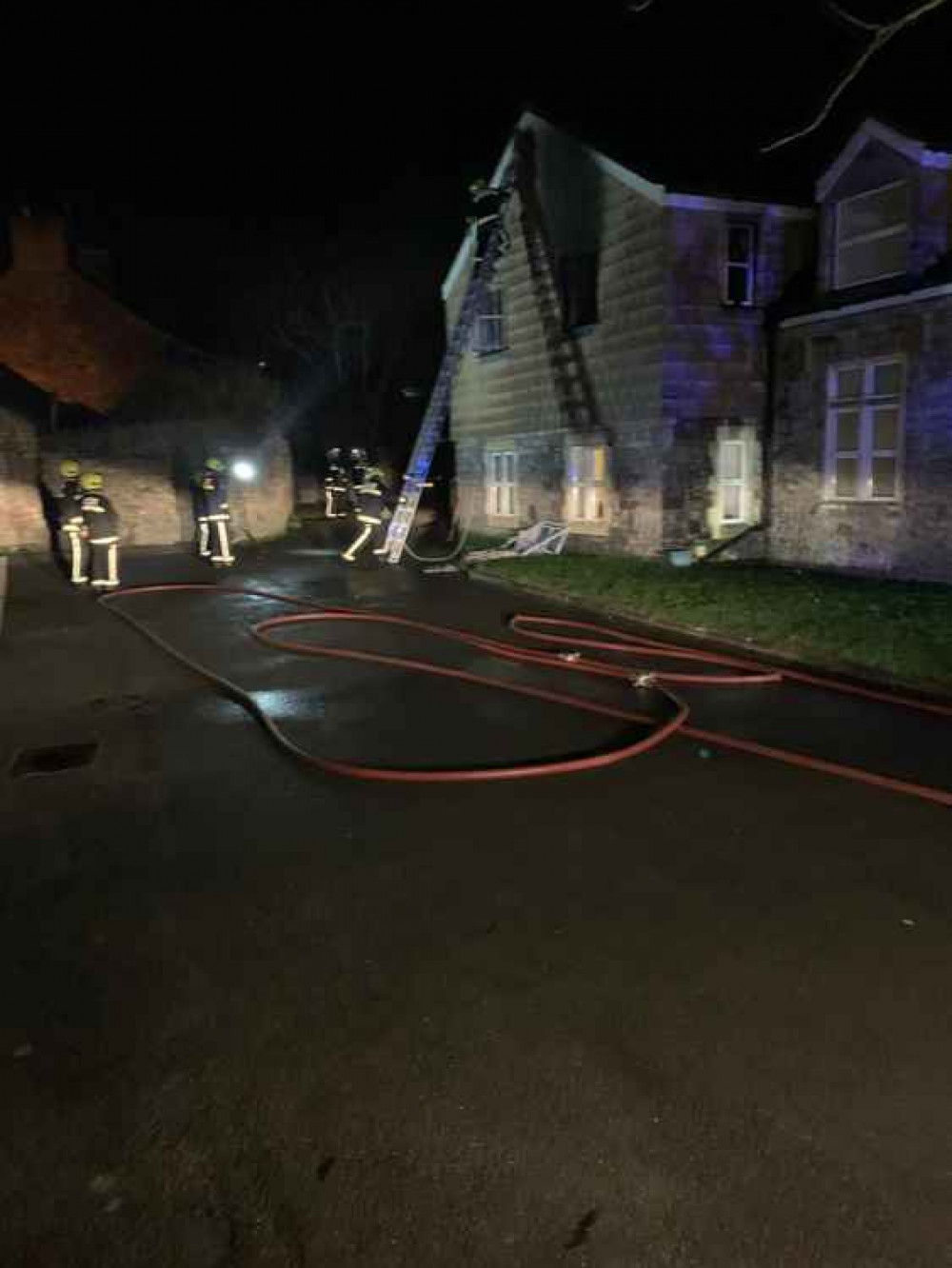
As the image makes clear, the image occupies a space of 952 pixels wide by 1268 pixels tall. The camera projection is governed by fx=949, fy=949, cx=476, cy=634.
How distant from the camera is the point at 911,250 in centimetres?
1281

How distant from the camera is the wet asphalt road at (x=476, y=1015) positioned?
2.49 m

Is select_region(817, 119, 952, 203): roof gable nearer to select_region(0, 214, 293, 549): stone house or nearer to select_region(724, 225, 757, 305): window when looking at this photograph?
select_region(724, 225, 757, 305): window

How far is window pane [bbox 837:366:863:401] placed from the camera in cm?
1376

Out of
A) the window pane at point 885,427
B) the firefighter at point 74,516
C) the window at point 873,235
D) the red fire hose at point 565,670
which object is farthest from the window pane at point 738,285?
the firefighter at point 74,516

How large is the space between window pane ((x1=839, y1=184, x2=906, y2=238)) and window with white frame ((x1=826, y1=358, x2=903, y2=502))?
76.5 inches

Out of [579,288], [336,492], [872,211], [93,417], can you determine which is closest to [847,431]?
[872,211]

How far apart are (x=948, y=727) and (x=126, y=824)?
18.4 feet

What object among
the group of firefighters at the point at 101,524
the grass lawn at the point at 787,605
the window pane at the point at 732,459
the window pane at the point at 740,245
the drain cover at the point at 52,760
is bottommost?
the drain cover at the point at 52,760

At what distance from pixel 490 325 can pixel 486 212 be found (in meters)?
2.28

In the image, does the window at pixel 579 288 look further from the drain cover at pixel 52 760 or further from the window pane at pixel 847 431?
the drain cover at pixel 52 760

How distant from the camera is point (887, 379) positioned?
43.8 ft

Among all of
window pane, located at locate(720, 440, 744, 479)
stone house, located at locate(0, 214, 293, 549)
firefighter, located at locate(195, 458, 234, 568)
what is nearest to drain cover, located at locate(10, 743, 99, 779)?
firefighter, located at locate(195, 458, 234, 568)

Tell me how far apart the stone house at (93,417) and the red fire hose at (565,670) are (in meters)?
7.40

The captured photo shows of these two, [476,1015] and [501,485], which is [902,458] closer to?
[501,485]
